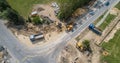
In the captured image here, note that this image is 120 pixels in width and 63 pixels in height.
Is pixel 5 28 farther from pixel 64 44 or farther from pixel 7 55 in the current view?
pixel 64 44

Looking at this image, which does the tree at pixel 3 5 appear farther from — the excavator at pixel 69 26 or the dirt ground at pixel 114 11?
the dirt ground at pixel 114 11

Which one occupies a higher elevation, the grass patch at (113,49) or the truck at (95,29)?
the truck at (95,29)

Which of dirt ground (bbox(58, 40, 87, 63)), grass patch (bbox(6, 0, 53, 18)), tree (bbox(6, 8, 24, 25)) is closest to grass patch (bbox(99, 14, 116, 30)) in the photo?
dirt ground (bbox(58, 40, 87, 63))

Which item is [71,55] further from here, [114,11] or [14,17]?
[14,17]

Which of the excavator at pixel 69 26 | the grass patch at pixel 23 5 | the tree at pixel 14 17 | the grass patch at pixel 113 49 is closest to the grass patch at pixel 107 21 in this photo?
the grass patch at pixel 113 49

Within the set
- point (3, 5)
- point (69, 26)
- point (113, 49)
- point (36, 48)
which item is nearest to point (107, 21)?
point (113, 49)

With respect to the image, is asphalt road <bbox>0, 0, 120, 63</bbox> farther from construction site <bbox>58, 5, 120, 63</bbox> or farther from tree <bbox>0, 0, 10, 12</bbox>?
tree <bbox>0, 0, 10, 12</bbox>
